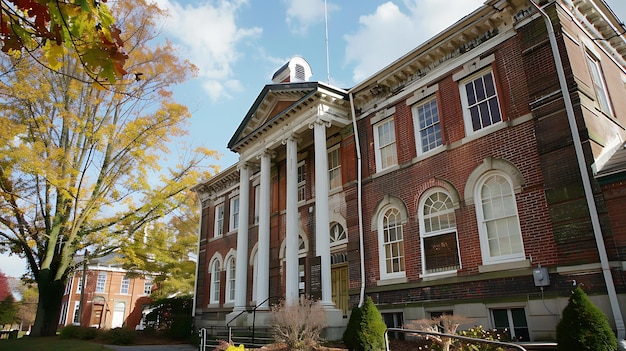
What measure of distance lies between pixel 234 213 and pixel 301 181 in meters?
6.73

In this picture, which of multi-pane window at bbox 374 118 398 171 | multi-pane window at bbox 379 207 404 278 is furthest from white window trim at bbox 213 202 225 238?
multi-pane window at bbox 379 207 404 278

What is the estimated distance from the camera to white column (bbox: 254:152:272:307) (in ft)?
57.2

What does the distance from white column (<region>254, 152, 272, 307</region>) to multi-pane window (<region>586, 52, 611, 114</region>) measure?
1226 centimetres

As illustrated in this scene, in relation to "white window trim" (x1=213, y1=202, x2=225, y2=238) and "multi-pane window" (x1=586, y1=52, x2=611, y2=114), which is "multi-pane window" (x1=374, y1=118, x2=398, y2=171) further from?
"white window trim" (x1=213, y1=202, x2=225, y2=238)

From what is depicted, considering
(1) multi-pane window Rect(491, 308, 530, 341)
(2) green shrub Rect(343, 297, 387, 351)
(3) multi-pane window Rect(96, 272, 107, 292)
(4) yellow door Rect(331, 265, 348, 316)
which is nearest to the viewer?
(1) multi-pane window Rect(491, 308, 530, 341)

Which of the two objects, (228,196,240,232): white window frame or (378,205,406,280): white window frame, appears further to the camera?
(228,196,240,232): white window frame

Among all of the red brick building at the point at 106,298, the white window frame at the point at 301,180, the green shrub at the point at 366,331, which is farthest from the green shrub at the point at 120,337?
the red brick building at the point at 106,298

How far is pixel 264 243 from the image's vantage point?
1828 centimetres

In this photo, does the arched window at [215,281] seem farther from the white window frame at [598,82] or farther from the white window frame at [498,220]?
the white window frame at [598,82]

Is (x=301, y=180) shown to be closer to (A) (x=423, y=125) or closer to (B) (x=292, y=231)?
(B) (x=292, y=231)

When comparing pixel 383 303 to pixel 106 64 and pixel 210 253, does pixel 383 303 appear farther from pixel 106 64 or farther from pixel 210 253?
Answer: pixel 210 253

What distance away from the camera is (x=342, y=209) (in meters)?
16.7

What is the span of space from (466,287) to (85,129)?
1598 centimetres

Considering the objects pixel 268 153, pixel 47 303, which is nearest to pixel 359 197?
pixel 268 153
